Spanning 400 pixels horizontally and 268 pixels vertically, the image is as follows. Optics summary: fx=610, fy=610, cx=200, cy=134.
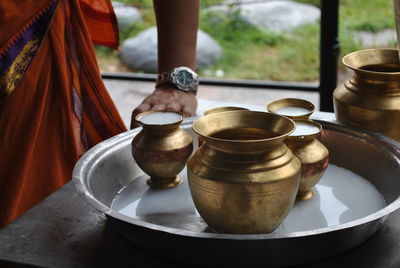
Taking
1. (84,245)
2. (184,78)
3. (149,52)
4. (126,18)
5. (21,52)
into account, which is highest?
(21,52)

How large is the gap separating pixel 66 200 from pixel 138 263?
0.24 metres

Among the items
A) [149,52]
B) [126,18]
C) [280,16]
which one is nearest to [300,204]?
[149,52]

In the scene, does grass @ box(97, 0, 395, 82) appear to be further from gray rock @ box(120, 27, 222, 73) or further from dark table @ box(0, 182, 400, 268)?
dark table @ box(0, 182, 400, 268)

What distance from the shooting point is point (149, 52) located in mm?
4578

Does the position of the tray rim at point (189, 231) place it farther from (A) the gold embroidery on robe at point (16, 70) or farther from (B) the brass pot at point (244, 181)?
(A) the gold embroidery on robe at point (16, 70)

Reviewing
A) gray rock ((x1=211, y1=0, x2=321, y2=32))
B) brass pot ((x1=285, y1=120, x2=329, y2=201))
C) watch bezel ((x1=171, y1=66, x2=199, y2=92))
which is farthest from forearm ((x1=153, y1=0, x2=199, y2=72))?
gray rock ((x1=211, y1=0, x2=321, y2=32))

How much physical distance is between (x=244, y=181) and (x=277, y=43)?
411 centimetres

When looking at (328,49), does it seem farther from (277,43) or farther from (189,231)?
(277,43)

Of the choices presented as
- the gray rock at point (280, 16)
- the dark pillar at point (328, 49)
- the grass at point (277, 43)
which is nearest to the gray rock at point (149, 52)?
the grass at point (277, 43)

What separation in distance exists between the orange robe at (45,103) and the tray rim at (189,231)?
0.16 meters

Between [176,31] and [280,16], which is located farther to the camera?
[280,16]

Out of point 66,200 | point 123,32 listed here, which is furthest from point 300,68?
point 66,200

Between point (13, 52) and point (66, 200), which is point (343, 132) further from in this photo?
point (13, 52)

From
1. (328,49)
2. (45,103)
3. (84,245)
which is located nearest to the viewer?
(84,245)
